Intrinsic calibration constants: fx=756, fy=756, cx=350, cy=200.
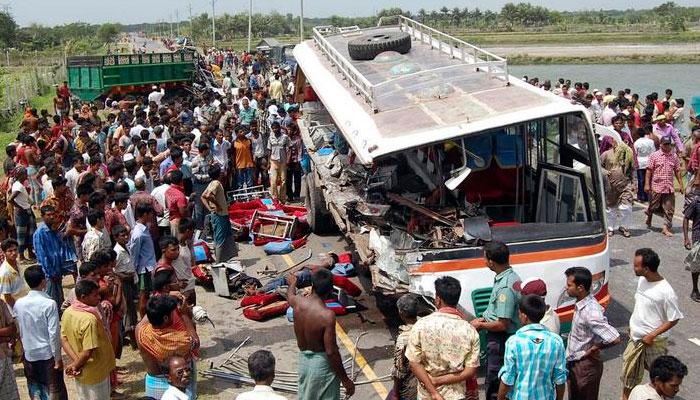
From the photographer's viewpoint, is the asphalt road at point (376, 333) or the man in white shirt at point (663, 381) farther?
the asphalt road at point (376, 333)

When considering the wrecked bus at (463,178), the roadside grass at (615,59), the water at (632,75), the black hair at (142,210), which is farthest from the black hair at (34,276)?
the roadside grass at (615,59)

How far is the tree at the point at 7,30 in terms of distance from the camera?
3204 inches

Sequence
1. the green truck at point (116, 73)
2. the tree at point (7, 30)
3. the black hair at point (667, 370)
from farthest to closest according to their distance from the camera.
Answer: the tree at point (7, 30) < the green truck at point (116, 73) < the black hair at point (667, 370)

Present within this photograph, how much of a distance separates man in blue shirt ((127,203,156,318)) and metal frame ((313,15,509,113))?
2841mm

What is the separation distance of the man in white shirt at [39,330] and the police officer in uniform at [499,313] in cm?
345

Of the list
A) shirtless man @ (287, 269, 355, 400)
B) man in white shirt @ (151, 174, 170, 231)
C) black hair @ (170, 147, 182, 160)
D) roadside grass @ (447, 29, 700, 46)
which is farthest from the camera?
roadside grass @ (447, 29, 700, 46)

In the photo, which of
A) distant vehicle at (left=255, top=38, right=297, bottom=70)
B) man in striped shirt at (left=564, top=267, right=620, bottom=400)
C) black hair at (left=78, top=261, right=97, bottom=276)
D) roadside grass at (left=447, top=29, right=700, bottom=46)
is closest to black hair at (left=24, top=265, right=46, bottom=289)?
black hair at (left=78, top=261, right=97, bottom=276)

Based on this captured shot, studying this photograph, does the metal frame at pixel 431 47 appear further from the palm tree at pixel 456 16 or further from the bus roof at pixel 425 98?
the palm tree at pixel 456 16

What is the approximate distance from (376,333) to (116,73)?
1980 cm

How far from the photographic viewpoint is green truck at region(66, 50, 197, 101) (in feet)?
83.7

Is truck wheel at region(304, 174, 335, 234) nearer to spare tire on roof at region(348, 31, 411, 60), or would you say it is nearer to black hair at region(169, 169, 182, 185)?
spare tire on roof at region(348, 31, 411, 60)

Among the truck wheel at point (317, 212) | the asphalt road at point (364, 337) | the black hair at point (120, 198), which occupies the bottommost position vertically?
the asphalt road at point (364, 337)

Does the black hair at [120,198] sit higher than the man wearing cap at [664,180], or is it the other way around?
A: the black hair at [120,198]

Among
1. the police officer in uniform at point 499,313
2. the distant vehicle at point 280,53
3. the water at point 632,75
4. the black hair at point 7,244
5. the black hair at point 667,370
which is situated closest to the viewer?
the black hair at point 667,370
